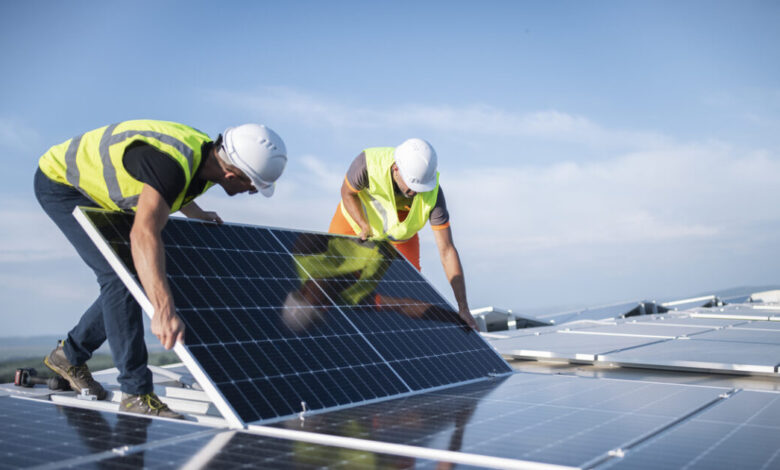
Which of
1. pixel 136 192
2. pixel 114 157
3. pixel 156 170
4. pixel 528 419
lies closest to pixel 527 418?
pixel 528 419

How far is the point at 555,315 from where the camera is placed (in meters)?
16.1

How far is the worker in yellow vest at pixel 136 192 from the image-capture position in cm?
423

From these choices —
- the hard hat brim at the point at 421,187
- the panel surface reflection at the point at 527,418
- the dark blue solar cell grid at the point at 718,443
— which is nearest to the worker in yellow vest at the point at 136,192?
the panel surface reflection at the point at 527,418

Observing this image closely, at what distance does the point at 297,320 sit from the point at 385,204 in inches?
99.2

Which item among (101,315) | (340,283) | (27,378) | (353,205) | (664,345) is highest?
(353,205)

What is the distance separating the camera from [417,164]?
269 inches

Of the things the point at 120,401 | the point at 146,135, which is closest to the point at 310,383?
the point at 120,401

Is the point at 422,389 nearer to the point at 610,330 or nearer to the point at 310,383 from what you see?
the point at 310,383

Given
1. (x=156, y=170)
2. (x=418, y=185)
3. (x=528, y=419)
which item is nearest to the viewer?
(x=528, y=419)

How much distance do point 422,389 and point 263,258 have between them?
59.7 inches

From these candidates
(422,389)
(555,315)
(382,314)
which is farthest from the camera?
(555,315)

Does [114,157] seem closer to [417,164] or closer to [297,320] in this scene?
[297,320]

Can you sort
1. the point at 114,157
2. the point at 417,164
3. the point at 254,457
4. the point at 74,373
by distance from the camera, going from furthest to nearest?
the point at 417,164 < the point at 74,373 < the point at 114,157 < the point at 254,457

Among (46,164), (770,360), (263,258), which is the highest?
(46,164)
